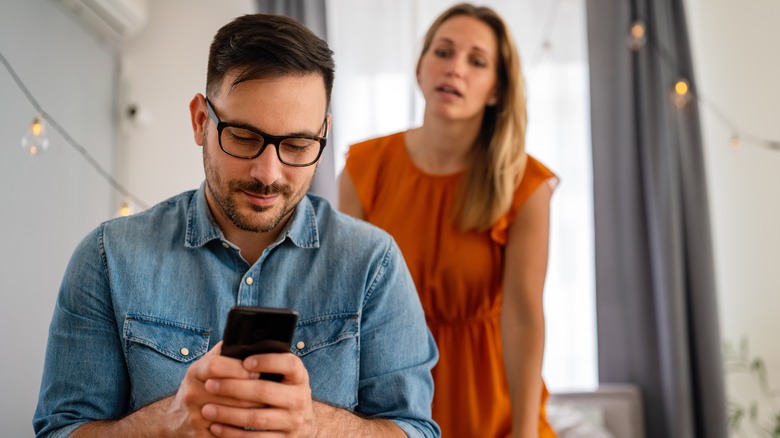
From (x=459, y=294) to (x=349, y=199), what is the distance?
1.07 feet

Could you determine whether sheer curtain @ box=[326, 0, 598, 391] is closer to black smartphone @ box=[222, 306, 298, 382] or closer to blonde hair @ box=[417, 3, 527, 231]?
blonde hair @ box=[417, 3, 527, 231]

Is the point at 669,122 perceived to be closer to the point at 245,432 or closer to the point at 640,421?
the point at 640,421

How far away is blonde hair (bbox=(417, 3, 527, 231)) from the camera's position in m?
1.62

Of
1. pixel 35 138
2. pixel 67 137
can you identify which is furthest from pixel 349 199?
pixel 67 137

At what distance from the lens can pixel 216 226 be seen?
1.14 meters

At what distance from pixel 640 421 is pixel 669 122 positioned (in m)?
1.26

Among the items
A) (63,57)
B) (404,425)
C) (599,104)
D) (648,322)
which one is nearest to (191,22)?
(63,57)

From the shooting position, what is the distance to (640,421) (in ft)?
10.6

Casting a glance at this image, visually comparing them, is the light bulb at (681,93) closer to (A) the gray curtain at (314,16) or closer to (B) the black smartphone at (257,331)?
(A) the gray curtain at (314,16)

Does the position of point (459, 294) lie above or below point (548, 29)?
below

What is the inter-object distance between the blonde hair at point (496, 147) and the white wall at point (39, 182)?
2.98ft

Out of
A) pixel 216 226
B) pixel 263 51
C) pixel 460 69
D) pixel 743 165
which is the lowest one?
pixel 216 226

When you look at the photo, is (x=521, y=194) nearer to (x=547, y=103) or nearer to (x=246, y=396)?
(x=246, y=396)

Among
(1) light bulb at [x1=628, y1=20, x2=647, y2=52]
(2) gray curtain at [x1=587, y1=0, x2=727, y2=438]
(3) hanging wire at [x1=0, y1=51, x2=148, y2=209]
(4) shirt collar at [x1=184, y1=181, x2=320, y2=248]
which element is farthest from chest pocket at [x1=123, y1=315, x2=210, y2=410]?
(1) light bulb at [x1=628, y1=20, x2=647, y2=52]
